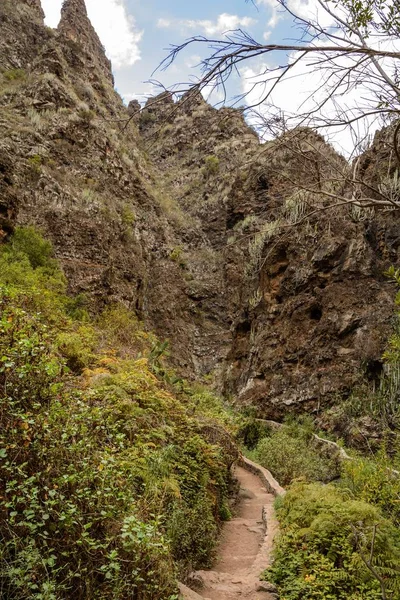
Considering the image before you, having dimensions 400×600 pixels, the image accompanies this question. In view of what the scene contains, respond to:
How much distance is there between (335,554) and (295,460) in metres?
7.30

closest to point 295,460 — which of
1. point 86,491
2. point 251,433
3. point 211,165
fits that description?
point 251,433

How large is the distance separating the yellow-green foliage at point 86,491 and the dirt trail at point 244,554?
34 centimetres

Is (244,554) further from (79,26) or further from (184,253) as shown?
(79,26)

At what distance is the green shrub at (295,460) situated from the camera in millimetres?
10953

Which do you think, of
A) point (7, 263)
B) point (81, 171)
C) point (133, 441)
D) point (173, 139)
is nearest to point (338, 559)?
point (133, 441)

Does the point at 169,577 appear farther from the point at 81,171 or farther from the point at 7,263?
the point at 81,171

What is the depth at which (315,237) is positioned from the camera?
61.7ft

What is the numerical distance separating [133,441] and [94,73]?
32.3 meters

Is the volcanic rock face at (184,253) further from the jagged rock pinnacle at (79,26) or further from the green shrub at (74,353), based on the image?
the green shrub at (74,353)

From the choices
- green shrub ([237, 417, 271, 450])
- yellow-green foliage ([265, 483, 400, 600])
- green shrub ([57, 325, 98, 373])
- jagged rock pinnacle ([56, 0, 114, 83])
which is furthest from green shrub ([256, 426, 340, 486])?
jagged rock pinnacle ([56, 0, 114, 83])

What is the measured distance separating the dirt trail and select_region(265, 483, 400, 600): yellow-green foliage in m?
0.30

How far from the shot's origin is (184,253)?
105 ft

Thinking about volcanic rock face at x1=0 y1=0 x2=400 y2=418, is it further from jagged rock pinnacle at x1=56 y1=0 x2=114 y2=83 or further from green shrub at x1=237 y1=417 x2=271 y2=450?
jagged rock pinnacle at x1=56 y1=0 x2=114 y2=83

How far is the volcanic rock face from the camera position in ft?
53.7
